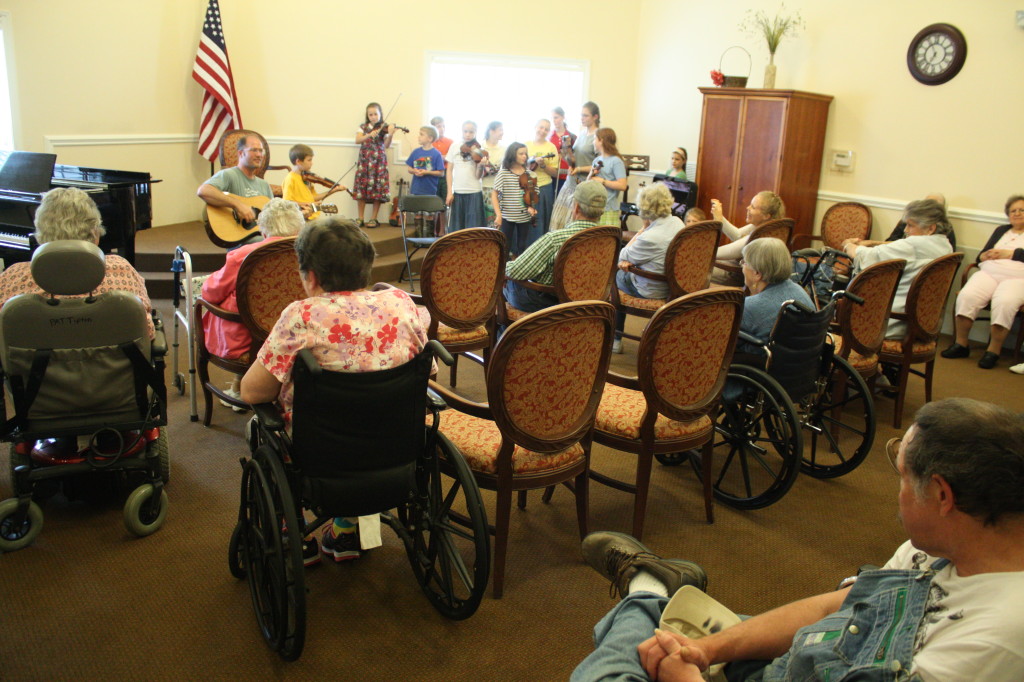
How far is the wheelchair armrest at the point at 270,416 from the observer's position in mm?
1956

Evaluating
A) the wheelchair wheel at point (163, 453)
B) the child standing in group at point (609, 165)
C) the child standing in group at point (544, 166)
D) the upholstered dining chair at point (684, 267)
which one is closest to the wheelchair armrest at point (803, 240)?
the child standing in group at point (609, 165)

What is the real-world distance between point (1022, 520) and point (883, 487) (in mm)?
2362

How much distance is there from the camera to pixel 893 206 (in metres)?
6.31

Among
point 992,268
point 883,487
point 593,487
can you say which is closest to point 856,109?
point 992,268

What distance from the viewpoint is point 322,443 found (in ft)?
6.34

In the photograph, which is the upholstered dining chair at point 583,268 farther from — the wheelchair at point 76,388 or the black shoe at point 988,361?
the black shoe at point 988,361

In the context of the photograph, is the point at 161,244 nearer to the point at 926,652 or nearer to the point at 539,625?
the point at 539,625

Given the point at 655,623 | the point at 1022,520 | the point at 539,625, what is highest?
the point at 1022,520

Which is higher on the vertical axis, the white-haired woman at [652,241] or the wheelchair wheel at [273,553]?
the white-haired woman at [652,241]

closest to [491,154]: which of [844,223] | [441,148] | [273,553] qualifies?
[441,148]

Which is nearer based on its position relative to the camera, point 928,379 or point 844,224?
point 928,379

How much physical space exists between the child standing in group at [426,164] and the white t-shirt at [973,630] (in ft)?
22.8

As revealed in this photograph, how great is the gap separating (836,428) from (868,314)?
65cm

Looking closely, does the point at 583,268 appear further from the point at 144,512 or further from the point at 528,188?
the point at 528,188
